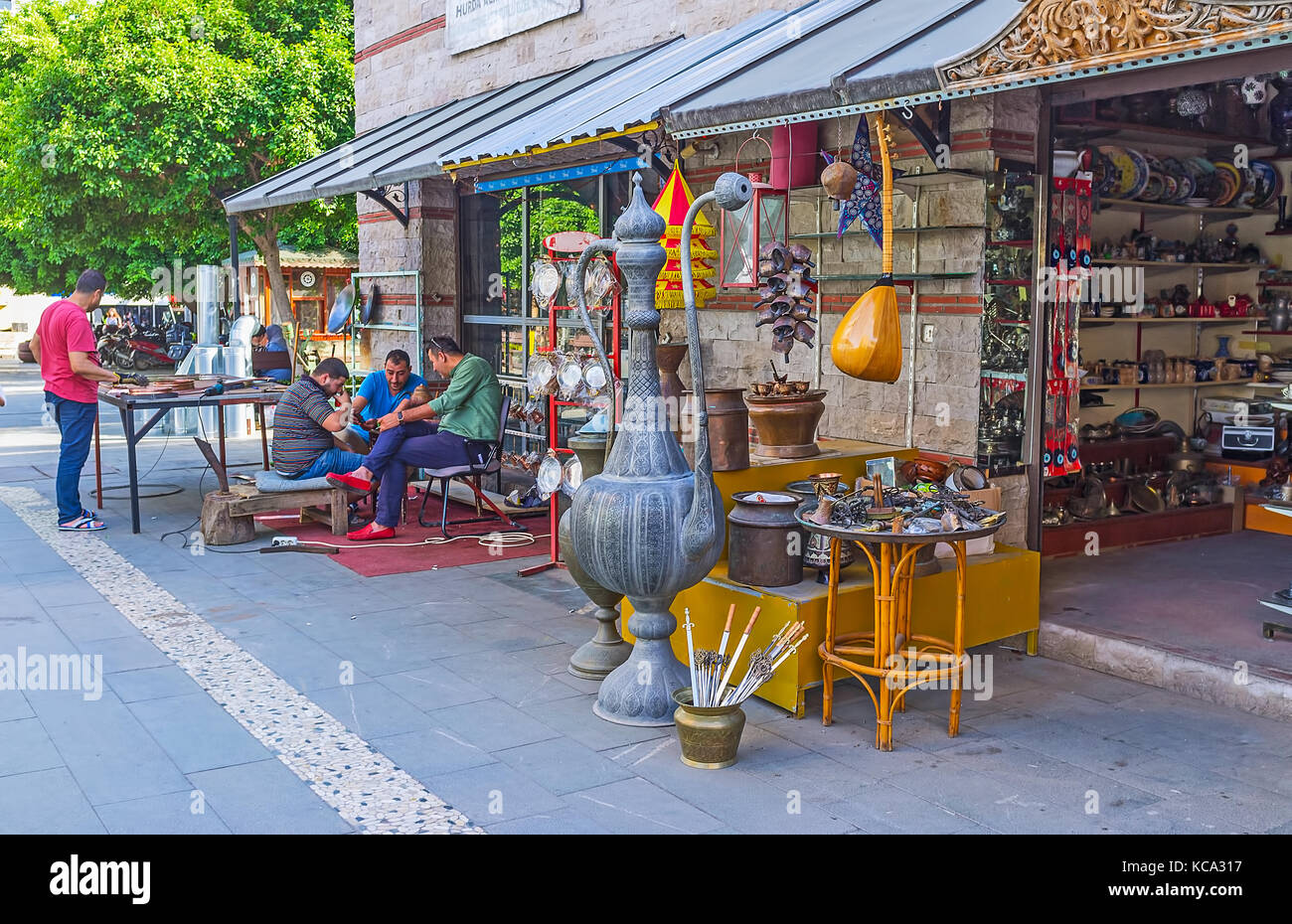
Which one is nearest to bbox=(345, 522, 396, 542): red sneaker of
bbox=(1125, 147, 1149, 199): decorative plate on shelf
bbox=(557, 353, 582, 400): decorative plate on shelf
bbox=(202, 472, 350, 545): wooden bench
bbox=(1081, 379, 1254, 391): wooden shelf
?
bbox=(202, 472, 350, 545): wooden bench

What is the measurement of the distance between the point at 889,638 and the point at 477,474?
16.1ft

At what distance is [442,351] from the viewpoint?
9.43 metres

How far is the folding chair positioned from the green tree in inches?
→ 533

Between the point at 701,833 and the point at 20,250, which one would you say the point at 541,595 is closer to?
the point at 701,833

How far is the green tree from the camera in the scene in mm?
19766

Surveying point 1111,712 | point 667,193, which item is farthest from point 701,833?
point 667,193

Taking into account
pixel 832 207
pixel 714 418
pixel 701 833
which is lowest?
pixel 701 833

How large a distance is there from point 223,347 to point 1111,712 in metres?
13.2

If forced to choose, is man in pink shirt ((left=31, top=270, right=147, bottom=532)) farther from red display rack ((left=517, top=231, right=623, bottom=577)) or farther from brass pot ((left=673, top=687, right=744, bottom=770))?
brass pot ((left=673, top=687, right=744, bottom=770))

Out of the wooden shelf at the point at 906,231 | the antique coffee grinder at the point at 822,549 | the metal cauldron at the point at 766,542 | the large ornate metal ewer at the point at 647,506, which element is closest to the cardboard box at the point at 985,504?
the antique coffee grinder at the point at 822,549

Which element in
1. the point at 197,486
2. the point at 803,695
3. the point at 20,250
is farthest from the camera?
the point at 20,250

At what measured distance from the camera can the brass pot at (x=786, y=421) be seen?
6016 mm

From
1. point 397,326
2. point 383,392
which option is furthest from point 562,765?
point 397,326

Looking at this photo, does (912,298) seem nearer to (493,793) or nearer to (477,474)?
(493,793)
